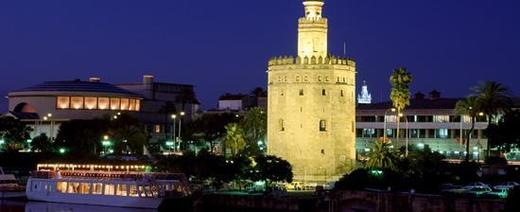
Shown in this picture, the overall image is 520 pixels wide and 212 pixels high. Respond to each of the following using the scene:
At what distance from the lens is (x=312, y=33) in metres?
87.6

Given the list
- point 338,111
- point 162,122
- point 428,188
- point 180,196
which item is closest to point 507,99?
point 338,111

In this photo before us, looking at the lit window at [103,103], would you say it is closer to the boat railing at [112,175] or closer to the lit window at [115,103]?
the lit window at [115,103]

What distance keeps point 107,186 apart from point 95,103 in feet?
274

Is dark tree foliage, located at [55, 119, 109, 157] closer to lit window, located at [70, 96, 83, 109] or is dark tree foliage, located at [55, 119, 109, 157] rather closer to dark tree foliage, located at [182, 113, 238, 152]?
dark tree foliage, located at [182, 113, 238, 152]

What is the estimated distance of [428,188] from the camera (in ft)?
235

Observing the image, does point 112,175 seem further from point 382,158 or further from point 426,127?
point 426,127

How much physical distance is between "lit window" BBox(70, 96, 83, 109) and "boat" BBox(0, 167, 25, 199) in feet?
219

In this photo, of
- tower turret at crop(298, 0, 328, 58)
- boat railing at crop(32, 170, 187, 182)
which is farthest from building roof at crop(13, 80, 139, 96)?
tower turret at crop(298, 0, 328, 58)

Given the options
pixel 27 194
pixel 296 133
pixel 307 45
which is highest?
pixel 307 45

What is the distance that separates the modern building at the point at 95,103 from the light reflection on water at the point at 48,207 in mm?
64849

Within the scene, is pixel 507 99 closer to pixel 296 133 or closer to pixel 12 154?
pixel 296 133

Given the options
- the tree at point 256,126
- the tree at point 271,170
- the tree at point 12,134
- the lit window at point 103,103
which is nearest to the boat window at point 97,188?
the tree at point 271,170

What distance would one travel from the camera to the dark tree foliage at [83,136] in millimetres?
122506

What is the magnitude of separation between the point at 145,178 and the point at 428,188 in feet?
69.8
